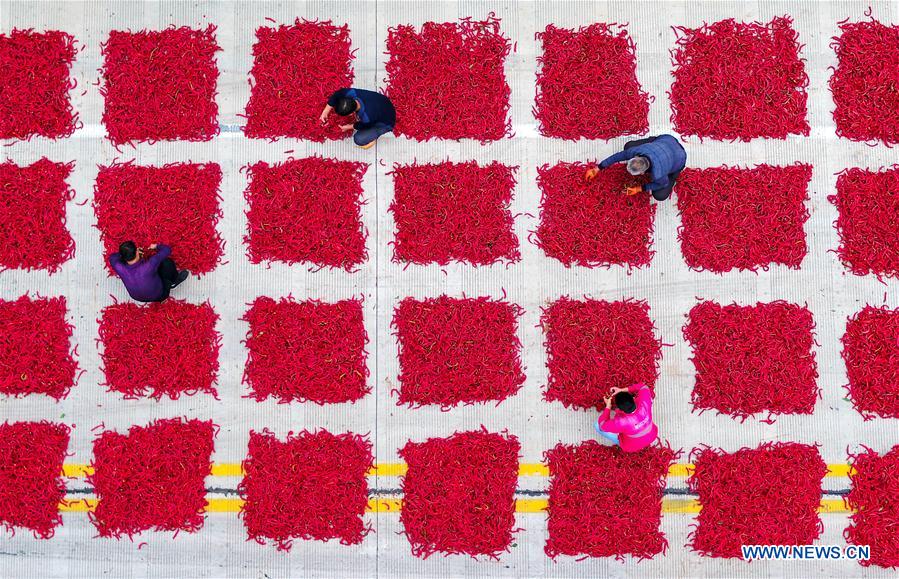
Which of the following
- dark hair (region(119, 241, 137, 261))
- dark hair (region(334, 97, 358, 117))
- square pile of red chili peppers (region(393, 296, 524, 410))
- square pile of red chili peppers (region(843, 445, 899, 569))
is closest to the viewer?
dark hair (region(119, 241, 137, 261))

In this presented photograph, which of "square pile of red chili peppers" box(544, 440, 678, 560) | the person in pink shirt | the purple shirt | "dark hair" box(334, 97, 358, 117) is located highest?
"dark hair" box(334, 97, 358, 117)

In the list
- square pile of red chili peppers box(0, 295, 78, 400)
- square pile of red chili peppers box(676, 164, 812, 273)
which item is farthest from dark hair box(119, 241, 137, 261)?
square pile of red chili peppers box(676, 164, 812, 273)

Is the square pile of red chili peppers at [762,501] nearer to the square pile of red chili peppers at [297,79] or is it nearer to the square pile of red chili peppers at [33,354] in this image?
the square pile of red chili peppers at [297,79]

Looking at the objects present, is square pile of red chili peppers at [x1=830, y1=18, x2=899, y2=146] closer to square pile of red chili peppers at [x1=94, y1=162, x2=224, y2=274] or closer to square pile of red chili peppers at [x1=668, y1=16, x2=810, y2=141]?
square pile of red chili peppers at [x1=668, y1=16, x2=810, y2=141]

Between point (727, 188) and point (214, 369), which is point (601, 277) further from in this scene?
point (214, 369)

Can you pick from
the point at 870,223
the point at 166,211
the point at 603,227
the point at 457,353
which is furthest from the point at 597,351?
the point at 166,211

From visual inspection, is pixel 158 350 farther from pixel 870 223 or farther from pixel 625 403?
pixel 870 223

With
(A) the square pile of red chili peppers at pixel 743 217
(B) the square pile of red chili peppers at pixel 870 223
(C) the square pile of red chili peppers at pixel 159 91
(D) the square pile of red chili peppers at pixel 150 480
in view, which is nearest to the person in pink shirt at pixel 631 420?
(A) the square pile of red chili peppers at pixel 743 217
